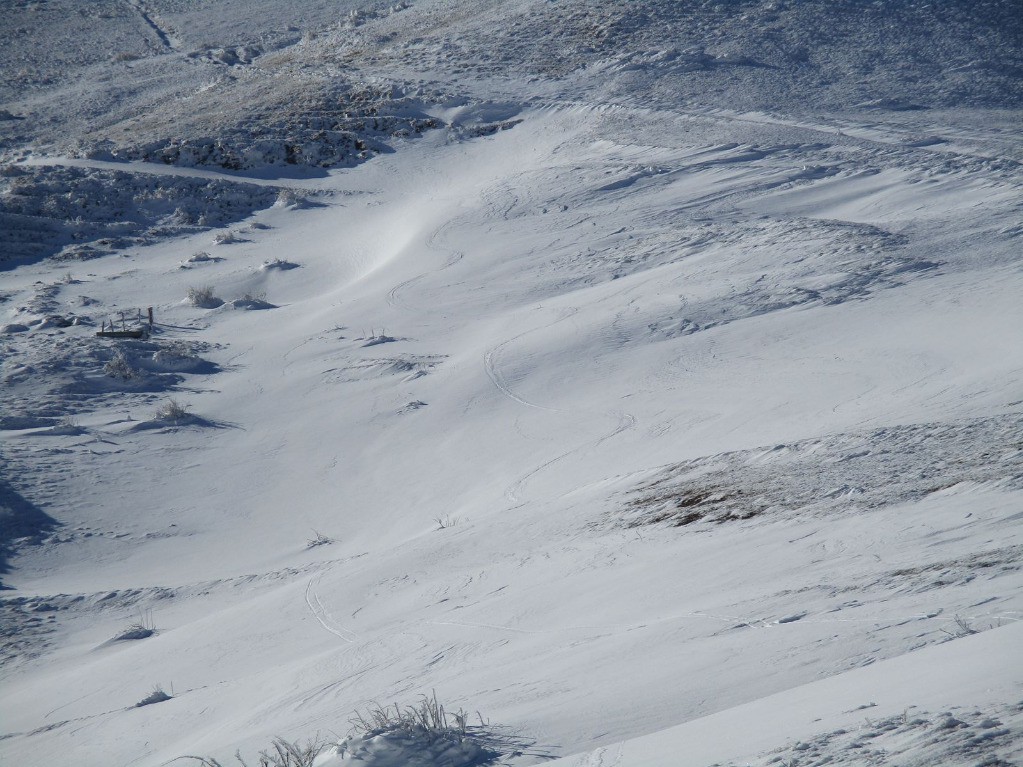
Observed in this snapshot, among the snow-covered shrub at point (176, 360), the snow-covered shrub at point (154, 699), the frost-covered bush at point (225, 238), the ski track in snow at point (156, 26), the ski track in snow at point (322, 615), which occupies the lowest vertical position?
the ski track in snow at point (322, 615)

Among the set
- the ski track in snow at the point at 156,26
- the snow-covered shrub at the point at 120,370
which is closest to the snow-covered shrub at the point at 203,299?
the snow-covered shrub at the point at 120,370

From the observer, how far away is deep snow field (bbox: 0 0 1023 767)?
12.9ft

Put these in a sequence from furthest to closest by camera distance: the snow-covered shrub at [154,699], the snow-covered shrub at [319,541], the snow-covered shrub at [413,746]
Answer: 1. the snow-covered shrub at [319,541]
2. the snow-covered shrub at [154,699]
3. the snow-covered shrub at [413,746]

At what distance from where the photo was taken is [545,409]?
10297 mm

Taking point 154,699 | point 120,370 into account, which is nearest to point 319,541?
point 154,699

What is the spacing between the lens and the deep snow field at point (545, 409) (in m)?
3.93

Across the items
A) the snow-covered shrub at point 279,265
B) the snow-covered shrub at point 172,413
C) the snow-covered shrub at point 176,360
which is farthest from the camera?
the snow-covered shrub at point 279,265

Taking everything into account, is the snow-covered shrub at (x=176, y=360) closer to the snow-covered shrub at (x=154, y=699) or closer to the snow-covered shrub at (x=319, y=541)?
the snow-covered shrub at (x=319, y=541)

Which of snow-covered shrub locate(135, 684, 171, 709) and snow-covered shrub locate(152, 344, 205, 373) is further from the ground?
snow-covered shrub locate(152, 344, 205, 373)

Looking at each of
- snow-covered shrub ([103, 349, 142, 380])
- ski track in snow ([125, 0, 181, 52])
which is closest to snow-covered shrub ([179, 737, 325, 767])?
snow-covered shrub ([103, 349, 142, 380])

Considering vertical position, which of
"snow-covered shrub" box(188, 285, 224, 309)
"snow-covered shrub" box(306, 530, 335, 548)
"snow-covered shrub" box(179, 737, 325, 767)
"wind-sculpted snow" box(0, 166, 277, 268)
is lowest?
"snow-covered shrub" box(306, 530, 335, 548)

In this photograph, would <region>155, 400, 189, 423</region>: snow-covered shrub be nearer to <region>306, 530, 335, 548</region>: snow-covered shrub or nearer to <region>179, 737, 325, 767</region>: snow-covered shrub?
<region>306, 530, 335, 548</region>: snow-covered shrub

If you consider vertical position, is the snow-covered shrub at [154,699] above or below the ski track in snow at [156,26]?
below

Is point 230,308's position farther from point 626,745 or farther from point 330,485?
point 626,745
